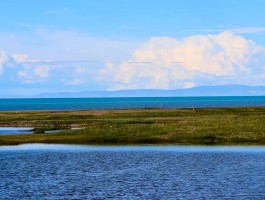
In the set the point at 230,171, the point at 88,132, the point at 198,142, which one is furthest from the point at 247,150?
the point at 88,132

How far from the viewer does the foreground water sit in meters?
43.6

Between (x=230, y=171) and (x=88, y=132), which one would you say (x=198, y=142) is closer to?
(x=88, y=132)

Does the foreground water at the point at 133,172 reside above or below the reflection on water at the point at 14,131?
below

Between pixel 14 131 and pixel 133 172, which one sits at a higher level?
pixel 14 131

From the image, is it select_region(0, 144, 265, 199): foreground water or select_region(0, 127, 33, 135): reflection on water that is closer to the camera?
select_region(0, 144, 265, 199): foreground water

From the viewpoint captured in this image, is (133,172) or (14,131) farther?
(14,131)

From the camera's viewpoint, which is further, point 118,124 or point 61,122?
point 61,122

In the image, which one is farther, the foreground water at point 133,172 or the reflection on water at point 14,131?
the reflection on water at point 14,131

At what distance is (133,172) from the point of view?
2104 inches

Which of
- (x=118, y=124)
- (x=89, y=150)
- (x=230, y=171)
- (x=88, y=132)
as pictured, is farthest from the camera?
(x=118, y=124)

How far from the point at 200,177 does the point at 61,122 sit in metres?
67.0

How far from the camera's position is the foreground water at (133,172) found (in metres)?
43.6

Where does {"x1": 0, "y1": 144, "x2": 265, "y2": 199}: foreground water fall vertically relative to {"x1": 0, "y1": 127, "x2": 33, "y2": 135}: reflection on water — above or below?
below

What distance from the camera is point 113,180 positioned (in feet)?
162
